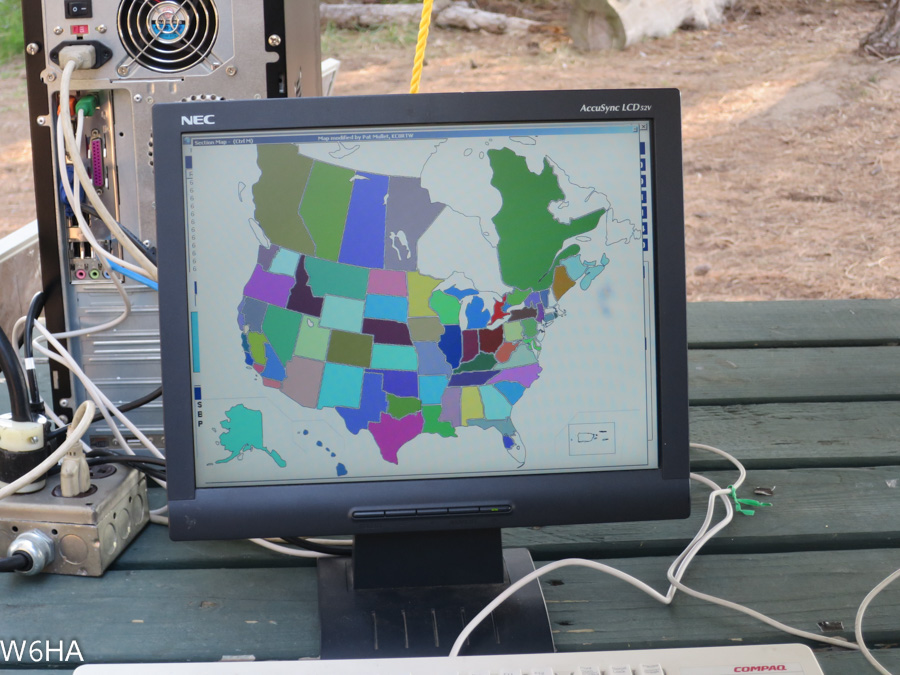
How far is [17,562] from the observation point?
83 centimetres

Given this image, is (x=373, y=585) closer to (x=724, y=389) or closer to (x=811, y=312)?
(x=724, y=389)

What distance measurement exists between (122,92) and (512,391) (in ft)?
1.76

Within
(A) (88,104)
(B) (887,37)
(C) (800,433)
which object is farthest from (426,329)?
(B) (887,37)

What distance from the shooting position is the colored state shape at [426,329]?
76 cm

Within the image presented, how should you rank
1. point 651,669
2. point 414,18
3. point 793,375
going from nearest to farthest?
point 651,669, point 793,375, point 414,18

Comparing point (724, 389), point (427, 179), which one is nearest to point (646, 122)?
point (427, 179)

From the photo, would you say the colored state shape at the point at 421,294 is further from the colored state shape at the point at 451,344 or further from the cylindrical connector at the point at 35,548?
the cylindrical connector at the point at 35,548

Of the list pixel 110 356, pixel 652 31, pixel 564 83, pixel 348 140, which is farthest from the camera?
pixel 652 31

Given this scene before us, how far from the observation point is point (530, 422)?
30.7 inches

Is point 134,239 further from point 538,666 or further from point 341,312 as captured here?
point 538,666

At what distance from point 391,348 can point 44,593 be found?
40 cm

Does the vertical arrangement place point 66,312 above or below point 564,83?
below

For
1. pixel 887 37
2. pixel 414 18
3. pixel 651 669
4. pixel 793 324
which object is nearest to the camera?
pixel 651 669

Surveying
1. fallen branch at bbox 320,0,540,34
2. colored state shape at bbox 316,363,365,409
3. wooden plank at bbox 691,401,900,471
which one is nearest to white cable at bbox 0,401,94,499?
colored state shape at bbox 316,363,365,409
